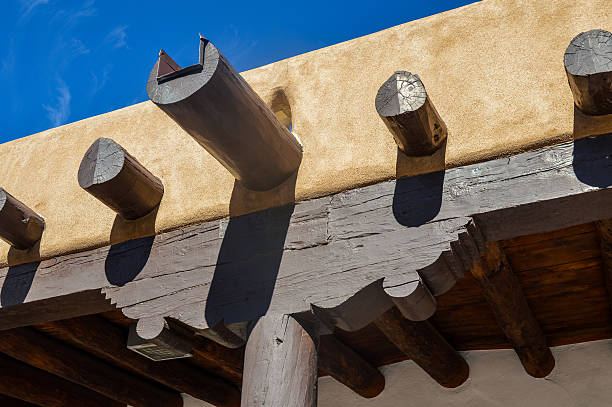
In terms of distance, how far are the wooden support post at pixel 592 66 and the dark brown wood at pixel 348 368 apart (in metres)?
1.93

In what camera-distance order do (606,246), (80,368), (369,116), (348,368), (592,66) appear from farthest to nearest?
1. (80,368)
2. (348,368)
3. (606,246)
4. (369,116)
5. (592,66)

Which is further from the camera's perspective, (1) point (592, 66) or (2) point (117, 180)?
(2) point (117, 180)

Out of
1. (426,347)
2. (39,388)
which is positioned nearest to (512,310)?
(426,347)

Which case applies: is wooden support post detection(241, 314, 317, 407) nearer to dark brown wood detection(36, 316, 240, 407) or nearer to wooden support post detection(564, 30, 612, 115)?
wooden support post detection(564, 30, 612, 115)

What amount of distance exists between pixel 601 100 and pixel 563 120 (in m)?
0.15

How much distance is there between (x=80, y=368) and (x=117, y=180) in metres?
1.74

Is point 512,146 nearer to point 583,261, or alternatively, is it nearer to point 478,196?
point 478,196

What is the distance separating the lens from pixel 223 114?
2.22 meters

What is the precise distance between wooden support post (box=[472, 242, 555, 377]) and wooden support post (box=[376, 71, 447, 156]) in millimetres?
657

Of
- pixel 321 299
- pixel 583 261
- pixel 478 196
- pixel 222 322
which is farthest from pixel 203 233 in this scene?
pixel 583 261

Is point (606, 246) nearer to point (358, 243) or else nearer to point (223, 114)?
point (358, 243)

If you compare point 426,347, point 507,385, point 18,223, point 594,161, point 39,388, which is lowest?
point 507,385

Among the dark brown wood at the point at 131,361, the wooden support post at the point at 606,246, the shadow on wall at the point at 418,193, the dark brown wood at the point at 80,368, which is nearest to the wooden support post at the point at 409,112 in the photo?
the shadow on wall at the point at 418,193

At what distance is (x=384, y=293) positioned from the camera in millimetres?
2270
